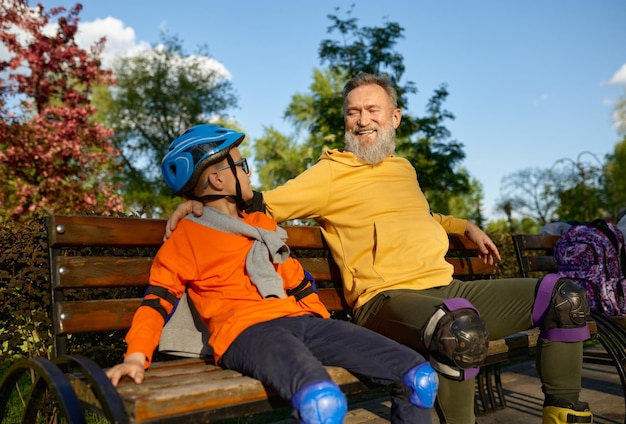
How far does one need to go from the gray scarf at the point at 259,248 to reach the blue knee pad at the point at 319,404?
61 centimetres

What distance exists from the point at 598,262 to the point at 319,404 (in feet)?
10.1

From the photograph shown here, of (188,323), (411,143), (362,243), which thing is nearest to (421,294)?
(362,243)

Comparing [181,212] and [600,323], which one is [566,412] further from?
[181,212]

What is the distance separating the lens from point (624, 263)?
4.33 m

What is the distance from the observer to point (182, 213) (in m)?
2.67

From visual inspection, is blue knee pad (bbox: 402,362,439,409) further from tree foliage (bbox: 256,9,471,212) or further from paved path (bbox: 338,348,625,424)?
tree foliage (bbox: 256,9,471,212)

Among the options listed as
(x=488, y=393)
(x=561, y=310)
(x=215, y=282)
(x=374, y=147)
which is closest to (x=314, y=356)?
(x=215, y=282)

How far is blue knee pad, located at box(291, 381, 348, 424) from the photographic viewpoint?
6.19 feet

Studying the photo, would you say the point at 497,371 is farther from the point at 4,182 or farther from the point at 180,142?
the point at 4,182

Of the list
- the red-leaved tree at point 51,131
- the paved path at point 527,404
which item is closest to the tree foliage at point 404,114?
the red-leaved tree at point 51,131

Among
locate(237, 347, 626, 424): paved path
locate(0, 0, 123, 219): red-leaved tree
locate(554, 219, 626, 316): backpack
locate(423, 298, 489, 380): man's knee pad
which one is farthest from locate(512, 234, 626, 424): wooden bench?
locate(0, 0, 123, 219): red-leaved tree

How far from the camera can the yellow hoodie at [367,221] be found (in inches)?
119

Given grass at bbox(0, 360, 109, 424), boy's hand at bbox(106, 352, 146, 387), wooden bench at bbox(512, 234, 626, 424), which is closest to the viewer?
boy's hand at bbox(106, 352, 146, 387)

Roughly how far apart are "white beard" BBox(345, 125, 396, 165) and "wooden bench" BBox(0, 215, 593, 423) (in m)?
0.52
